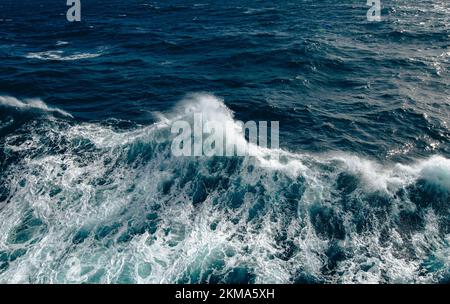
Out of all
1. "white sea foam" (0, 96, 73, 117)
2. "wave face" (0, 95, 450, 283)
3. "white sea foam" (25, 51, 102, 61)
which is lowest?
"wave face" (0, 95, 450, 283)

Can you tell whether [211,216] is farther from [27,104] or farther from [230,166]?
[27,104]

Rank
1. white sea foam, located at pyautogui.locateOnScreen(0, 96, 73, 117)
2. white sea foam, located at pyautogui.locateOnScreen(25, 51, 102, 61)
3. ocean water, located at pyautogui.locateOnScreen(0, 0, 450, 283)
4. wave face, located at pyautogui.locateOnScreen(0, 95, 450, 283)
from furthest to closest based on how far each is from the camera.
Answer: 1. white sea foam, located at pyautogui.locateOnScreen(25, 51, 102, 61)
2. white sea foam, located at pyautogui.locateOnScreen(0, 96, 73, 117)
3. ocean water, located at pyautogui.locateOnScreen(0, 0, 450, 283)
4. wave face, located at pyautogui.locateOnScreen(0, 95, 450, 283)

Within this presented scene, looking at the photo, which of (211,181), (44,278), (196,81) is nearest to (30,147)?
(44,278)

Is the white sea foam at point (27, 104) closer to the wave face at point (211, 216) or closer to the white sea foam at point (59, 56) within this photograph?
the wave face at point (211, 216)

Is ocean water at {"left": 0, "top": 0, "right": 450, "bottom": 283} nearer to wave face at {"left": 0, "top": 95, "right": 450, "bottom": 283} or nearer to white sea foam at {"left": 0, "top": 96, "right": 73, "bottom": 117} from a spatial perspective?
wave face at {"left": 0, "top": 95, "right": 450, "bottom": 283}

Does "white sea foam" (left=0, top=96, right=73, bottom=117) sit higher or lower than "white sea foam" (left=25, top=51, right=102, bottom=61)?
lower

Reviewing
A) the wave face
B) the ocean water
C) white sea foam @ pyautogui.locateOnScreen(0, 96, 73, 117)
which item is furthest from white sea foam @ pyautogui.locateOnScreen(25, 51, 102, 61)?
the wave face

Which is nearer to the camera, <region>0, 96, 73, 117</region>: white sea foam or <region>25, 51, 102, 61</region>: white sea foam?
<region>0, 96, 73, 117</region>: white sea foam
